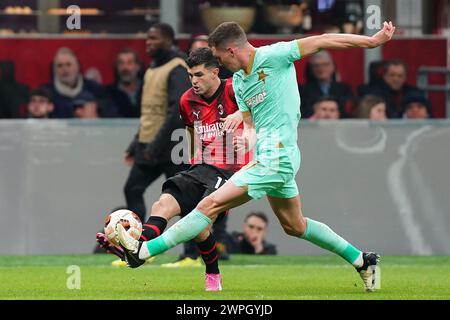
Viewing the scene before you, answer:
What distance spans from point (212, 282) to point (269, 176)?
1.21 metres

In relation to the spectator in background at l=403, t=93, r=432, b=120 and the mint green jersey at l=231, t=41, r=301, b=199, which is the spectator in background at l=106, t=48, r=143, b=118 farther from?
the mint green jersey at l=231, t=41, r=301, b=199

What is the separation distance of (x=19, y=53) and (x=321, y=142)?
444 cm

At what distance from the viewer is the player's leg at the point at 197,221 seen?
11.5 metres

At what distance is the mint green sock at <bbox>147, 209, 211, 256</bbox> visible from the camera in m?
11.5

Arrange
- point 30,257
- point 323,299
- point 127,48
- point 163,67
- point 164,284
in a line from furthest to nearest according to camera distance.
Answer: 1. point 127,48
2. point 30,257
3. point 163,67
4. point 164,284
5. point 323,299

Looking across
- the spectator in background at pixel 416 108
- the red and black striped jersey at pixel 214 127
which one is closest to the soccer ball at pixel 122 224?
the red and black striped jersey at pixel 214 127

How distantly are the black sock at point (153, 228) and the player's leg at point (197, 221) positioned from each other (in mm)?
470

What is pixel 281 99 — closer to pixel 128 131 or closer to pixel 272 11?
pixel 128 131

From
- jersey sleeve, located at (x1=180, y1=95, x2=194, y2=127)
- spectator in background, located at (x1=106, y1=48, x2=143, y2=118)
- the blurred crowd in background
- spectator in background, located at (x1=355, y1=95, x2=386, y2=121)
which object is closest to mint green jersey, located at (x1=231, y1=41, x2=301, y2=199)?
jersey sleeve, located at (x1=180, y1=95, x2=194, y2=127)

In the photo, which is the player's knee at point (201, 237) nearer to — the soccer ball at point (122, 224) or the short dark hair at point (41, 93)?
the soccer ball at point (122, 224)

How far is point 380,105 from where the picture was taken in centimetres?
1772

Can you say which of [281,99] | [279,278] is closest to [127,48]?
[279,278]

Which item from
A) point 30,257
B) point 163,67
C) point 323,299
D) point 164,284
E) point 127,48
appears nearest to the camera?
point 323,299

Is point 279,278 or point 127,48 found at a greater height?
point 127,48
